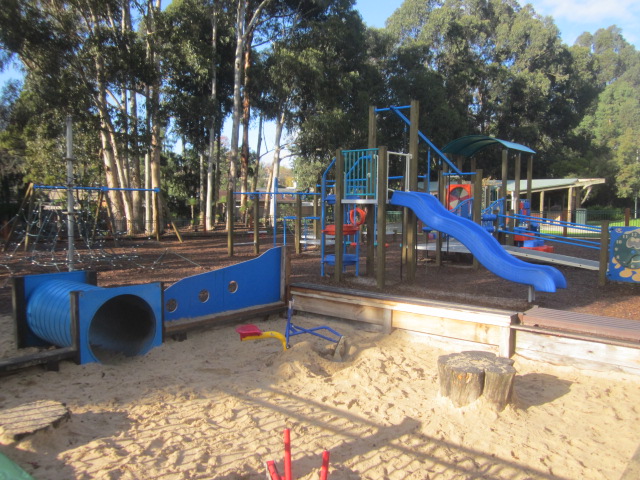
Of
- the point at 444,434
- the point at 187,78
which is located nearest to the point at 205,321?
the point at 444,434

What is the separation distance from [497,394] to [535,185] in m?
26.3

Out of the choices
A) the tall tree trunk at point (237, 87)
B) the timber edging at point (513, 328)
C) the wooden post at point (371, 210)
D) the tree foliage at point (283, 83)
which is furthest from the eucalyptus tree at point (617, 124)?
the timber edging at point (513, 328)

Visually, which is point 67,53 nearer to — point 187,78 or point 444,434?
point 187,78

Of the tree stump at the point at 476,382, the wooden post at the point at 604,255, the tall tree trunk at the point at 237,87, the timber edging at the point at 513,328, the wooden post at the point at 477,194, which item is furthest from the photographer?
the tall tree trunk at the point at 237,87

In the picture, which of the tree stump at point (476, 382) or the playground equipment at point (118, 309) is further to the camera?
the playground equipment at point (118, 309)

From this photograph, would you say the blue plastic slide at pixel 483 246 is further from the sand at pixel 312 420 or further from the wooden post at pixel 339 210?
the sand at pixel 312 420

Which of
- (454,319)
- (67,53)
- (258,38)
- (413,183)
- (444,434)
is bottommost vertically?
(444,434)

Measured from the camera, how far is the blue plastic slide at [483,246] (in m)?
6.34

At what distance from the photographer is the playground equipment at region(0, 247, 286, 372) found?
4.58 metres

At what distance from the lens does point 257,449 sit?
3180 millimetres

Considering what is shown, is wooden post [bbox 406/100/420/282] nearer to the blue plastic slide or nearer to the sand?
the blue plastic slide

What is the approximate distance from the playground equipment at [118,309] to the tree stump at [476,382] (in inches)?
126

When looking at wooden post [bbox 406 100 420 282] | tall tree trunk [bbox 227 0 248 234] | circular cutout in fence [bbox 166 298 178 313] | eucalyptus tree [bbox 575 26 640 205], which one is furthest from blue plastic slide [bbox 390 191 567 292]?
eucalyptus tree [bbox 575 26 640 205]

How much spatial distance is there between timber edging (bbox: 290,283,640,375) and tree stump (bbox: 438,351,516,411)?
116 centimetres
